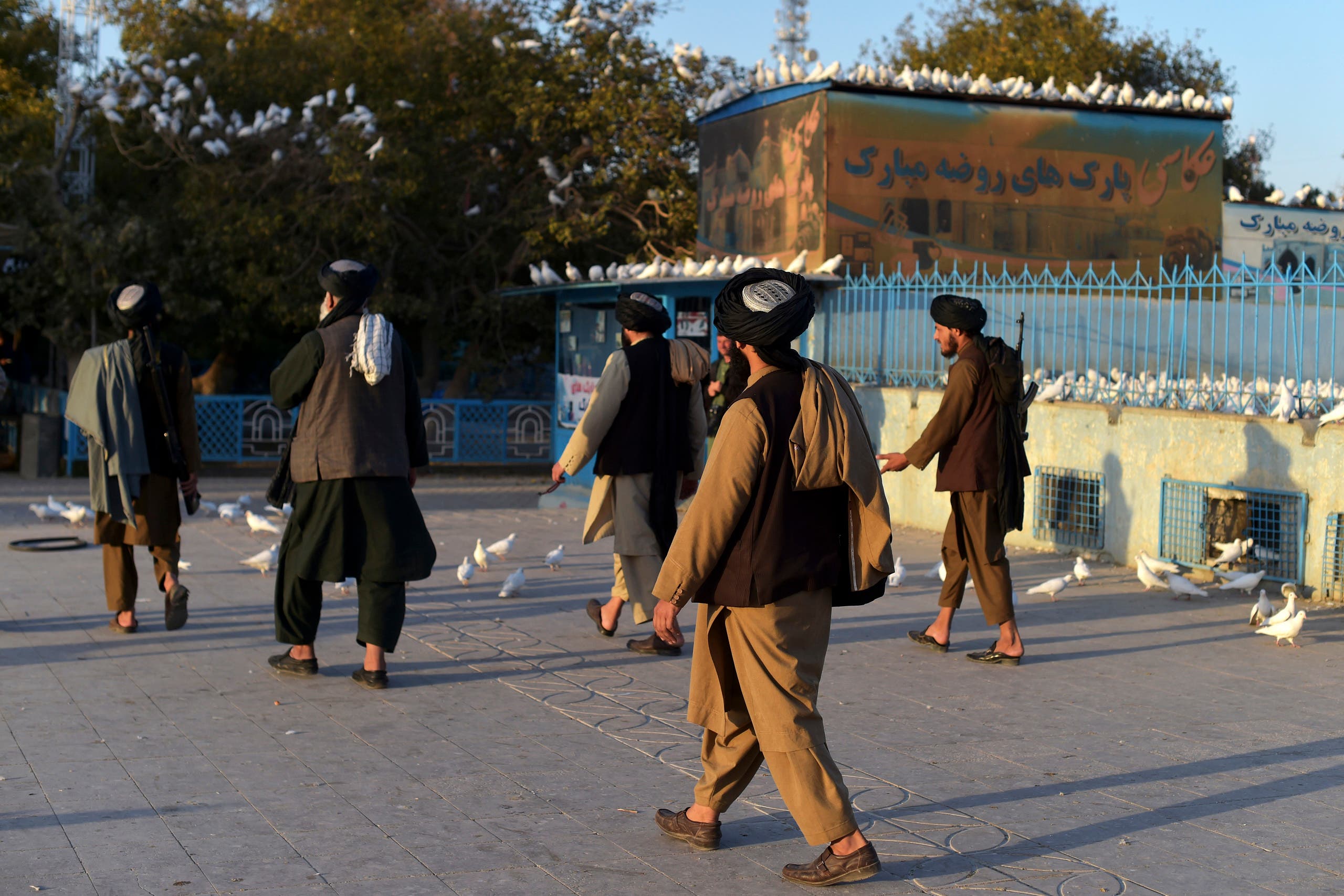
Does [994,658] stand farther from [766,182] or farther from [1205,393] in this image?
[766,182]

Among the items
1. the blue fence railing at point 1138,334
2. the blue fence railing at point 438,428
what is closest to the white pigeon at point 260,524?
the blue fence railing at point 1138,334

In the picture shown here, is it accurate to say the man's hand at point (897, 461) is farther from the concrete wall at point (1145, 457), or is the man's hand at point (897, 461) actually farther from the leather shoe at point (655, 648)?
the concrete wall at point (1145, 457)

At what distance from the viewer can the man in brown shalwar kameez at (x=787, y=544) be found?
148 inches

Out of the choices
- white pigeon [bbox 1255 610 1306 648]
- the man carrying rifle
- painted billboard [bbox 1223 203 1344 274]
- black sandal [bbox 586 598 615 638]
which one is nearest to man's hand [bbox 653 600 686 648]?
black sandal [bbox 586 598 615 638]

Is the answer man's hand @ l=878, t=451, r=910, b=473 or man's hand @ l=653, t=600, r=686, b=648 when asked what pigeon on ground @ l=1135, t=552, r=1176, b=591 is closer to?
man's hand @ l=878, t=451, r=910, b=473

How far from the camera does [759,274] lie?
12.8ft

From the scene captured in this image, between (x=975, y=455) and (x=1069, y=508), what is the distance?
4.45m

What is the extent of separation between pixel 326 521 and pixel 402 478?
0.39 meters

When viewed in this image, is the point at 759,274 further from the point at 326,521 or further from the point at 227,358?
the point at 227,358

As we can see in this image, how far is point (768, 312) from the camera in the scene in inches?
150

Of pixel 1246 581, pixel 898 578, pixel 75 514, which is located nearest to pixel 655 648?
pixel 898 578

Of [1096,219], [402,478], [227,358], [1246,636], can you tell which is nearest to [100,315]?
[227,358]

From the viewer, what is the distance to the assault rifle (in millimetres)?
7027

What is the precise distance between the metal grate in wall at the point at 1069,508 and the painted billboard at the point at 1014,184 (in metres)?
4.34
